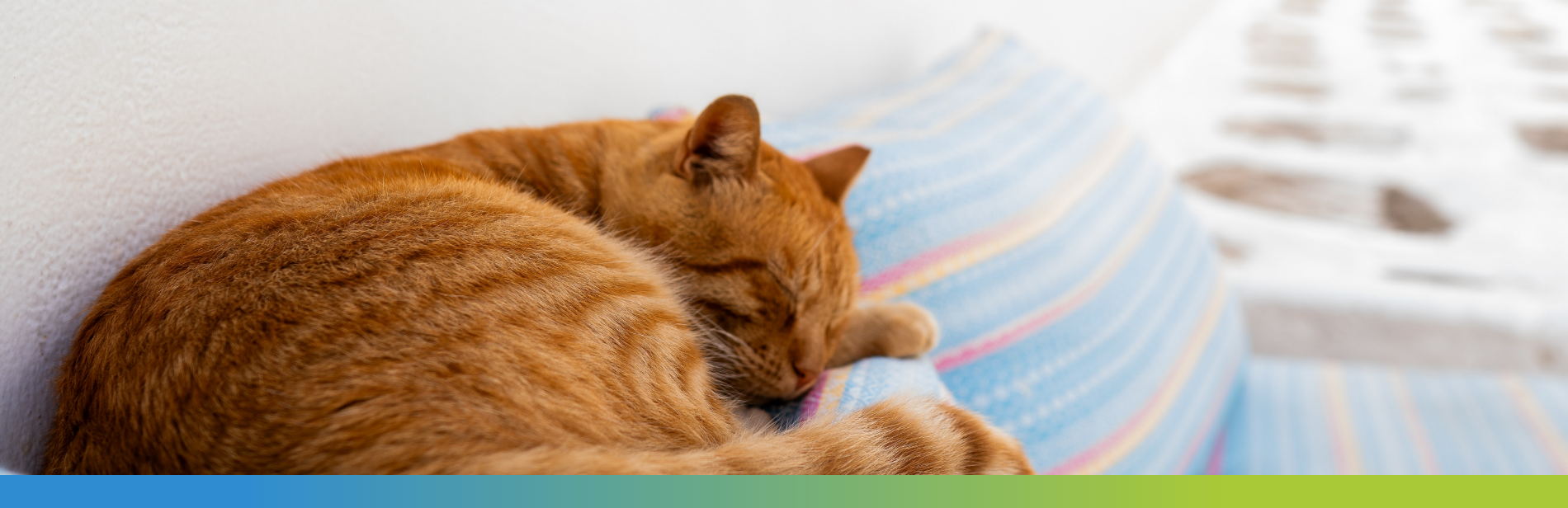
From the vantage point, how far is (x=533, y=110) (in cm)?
109

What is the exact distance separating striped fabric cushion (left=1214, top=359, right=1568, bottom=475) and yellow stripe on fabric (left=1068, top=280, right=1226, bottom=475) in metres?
0.18

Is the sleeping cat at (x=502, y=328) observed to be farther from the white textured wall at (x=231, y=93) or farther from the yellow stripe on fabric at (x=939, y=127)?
the yellow stripe on fabric at (x=939, y=127)

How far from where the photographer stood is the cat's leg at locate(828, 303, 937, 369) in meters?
0.85

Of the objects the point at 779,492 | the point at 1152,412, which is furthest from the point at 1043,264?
the point at 779,492

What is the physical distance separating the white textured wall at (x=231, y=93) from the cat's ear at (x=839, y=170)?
1.29 feet

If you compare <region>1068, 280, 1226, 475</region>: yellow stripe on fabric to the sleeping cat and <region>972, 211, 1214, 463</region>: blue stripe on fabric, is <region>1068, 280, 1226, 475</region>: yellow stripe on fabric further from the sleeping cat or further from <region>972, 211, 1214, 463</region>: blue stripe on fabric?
the sleeping cat

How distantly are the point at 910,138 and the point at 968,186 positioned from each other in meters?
0.10

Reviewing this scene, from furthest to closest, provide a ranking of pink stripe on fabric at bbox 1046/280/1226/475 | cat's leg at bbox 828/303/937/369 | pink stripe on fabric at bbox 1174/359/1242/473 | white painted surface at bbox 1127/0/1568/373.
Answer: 1. white painted surface at bbox 1127/0/1568/373
2. pink stripe on fabric at bbox 1174/359/1242/473
3. pink stripe on fabric at bbox 1046/280/1226/475
4. cat's leg at bbox 828/303/937/369

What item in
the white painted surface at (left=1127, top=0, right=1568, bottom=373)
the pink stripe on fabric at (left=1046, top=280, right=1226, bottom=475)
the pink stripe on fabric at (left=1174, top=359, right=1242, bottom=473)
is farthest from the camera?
the white painted surface at (left=1127, top=0, right=1568, bottom=373)

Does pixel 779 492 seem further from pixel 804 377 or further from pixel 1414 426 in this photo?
pixel 1414 426

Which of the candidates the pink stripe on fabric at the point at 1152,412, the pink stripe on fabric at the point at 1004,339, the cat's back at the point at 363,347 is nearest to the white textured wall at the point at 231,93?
the cat's back at the point at 363,347

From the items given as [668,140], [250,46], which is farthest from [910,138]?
[250,46]

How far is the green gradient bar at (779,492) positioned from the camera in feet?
1.39

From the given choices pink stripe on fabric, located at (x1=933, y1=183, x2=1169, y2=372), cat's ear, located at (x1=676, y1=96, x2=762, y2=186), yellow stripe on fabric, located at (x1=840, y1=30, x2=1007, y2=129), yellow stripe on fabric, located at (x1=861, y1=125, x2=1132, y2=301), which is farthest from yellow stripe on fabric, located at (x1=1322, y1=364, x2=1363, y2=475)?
cat's ear, located at (x1=676, y1=96, x2=762, y2=186)
